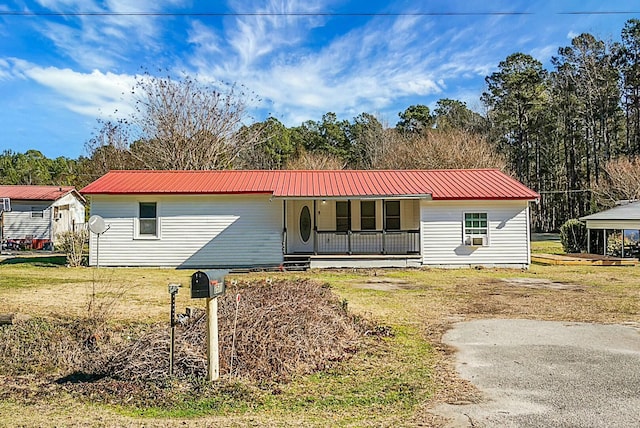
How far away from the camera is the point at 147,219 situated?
1770 centimetres

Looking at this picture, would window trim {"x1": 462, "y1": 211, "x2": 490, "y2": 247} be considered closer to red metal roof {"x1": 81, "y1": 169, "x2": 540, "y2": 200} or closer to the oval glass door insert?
red metal roof {"x1": 81, "y1": 169, "x2": 540, "y2": 200}

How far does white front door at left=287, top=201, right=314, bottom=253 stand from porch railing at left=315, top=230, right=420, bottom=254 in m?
0.65

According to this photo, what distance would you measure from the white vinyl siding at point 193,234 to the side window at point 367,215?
130 inches

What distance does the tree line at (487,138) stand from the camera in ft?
95.1

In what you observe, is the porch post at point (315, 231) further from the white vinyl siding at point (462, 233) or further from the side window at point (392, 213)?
the white vinyl siding at point (462, 233)

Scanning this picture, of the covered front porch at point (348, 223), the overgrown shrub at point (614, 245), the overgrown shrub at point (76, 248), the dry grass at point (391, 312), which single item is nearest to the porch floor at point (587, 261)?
the dry grass at point (391, 312)

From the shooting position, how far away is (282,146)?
47.0 meters

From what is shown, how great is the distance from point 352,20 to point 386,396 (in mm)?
12328

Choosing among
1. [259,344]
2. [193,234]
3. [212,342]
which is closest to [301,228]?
[193,234]

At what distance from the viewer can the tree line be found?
2898 cm

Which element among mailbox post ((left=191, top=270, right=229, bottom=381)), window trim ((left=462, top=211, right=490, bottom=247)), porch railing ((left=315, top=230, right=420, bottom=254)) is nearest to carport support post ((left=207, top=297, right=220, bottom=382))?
mailbox post ((left=191, top=270, right=229, bottom=381))

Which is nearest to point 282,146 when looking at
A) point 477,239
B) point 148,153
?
point 148,153

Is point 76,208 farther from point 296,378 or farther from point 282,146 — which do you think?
point 296,378

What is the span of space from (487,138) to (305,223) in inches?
1276
